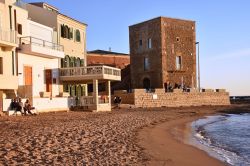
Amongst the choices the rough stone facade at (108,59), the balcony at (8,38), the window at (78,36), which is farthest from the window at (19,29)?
the rough stone facade at (108,59)

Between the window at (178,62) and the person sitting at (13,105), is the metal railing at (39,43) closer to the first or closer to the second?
the person sitting at (13,105)

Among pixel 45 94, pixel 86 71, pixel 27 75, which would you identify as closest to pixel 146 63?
pixel 86 71

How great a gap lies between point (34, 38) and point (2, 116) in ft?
27.4

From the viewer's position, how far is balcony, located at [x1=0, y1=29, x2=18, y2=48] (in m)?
25.0

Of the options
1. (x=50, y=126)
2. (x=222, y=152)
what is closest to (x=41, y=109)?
(x=50, y=126)

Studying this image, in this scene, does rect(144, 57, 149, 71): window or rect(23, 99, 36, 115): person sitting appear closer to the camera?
rect(23, 99, 36, 115): person sitting

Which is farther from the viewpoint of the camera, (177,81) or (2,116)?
(177,81)

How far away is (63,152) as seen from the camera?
12.3m

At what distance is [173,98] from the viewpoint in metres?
49.8

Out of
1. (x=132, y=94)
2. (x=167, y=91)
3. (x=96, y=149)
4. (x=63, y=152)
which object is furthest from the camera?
(x=167, y=91)

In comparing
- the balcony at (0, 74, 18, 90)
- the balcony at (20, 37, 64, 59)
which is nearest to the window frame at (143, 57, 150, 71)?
the balcony at (20, 37, 64, 59)

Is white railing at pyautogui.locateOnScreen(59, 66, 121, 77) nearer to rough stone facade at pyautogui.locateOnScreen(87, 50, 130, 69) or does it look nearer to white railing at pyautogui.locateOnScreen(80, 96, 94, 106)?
white railing at pyautogui.locateOnScreen(80, 96, 94, 106)

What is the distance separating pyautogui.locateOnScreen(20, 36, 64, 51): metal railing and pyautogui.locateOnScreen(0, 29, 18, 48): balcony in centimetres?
221

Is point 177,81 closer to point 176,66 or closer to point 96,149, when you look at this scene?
point 176,66
